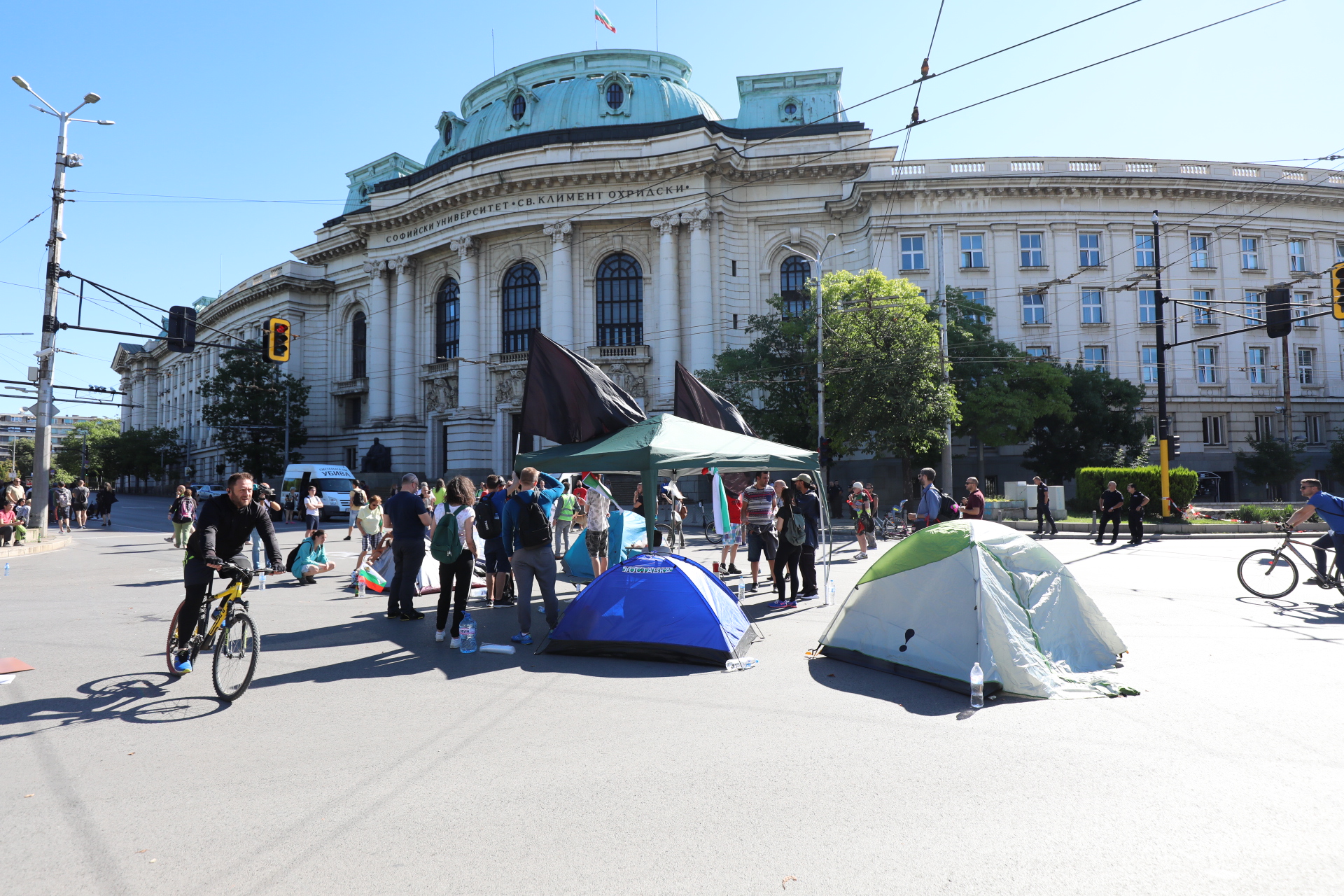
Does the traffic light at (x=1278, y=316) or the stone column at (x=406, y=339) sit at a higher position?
the stone column at (x=406, y=339)

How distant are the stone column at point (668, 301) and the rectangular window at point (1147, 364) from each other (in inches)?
927

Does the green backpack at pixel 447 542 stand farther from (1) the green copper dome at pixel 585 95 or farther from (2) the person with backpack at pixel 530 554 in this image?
(1) the green copper dome at pixel 585 95

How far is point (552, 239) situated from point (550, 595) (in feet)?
120

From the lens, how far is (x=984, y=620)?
659 cm

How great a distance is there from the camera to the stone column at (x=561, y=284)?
4150 centimetres

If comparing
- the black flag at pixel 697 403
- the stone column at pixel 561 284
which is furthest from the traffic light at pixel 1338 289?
the stone column at pixel 561 284

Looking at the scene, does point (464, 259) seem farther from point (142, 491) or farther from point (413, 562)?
point (142, 491)

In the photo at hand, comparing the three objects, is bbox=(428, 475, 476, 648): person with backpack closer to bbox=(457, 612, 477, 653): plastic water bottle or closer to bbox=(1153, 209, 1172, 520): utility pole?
bbox=(457, 612, 477, 653): plastic water bottle

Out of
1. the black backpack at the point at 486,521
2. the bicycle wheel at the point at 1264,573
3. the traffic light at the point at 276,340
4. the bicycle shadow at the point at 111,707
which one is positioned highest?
the traffic light at the point at 276,340

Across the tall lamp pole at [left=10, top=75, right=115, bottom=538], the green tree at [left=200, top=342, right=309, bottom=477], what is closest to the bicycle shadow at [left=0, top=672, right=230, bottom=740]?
the tall lamp pole at [left=10, top=75, right=115, bottom=538]

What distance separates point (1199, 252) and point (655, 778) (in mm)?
46087

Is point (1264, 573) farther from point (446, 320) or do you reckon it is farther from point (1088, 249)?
point (446, 320)

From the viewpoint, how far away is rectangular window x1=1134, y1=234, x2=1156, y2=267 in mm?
38812

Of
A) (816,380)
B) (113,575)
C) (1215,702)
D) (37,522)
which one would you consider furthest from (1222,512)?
(37,522)
